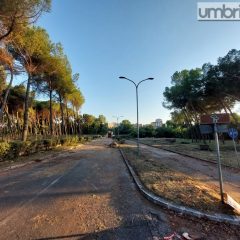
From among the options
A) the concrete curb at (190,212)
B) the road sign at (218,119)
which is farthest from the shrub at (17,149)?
the road sign at (218,119)

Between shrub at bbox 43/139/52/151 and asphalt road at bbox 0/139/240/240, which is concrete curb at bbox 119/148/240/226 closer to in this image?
asphalt road at bbox 0/139/240/240

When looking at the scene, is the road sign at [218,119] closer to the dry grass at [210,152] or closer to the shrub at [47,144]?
the dry grass at [210,152]

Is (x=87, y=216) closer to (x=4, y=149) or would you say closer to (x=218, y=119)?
(x=218, y=119)

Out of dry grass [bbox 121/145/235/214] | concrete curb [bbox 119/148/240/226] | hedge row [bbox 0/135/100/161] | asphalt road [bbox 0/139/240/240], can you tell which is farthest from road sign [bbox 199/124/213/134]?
hedge row [bbox 0/135/100/161]

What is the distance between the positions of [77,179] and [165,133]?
85.7 meters

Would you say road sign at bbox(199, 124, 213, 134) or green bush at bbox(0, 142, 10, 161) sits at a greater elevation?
road sign at bbox(199, 124, 213, 134)

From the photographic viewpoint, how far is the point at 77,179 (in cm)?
1048

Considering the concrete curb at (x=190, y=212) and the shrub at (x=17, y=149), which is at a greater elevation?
the shrub at (x=17, y=149)

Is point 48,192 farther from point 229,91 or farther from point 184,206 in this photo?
point 229,91

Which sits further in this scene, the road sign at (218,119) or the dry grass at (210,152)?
the dry grass at (210,152)

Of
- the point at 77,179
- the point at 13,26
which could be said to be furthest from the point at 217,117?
the point at 13,26

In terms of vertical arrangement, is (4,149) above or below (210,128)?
below

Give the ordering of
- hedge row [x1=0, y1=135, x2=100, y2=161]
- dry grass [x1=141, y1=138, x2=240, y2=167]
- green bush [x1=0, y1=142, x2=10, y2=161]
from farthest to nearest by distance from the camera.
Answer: dry grass [x1=141, y1=138, x2=240, y2=167] < hedge row [x1=0, y1=135, x2=100, y2=161] < green bush [x1=0, y1=142, x2=10, y2=161]

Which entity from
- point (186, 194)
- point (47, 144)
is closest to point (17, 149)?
point (47, 144)
